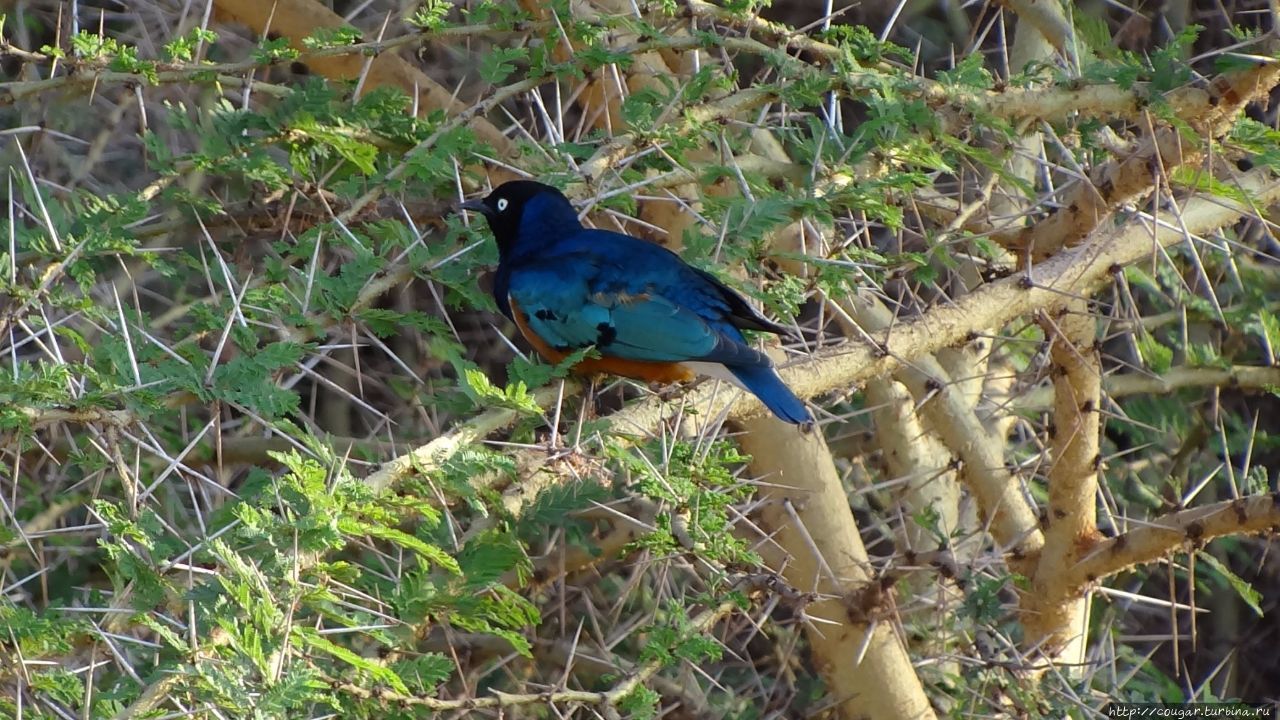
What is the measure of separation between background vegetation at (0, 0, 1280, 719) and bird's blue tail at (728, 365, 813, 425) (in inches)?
2.9

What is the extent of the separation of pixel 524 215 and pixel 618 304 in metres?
0.63

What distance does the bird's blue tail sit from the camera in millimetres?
3805

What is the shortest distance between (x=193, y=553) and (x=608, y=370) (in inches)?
74.7

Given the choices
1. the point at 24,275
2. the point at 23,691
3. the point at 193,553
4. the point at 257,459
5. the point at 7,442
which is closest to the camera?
the point at 23,691

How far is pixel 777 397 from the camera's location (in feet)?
12.5

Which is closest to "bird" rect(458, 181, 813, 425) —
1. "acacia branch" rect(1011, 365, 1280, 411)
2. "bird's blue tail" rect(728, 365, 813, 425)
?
"bird's blue tail" rect(728, 365, 813, 425)

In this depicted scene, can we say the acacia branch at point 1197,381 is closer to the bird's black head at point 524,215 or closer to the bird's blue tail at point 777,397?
the bird's blue tail at point 777,397

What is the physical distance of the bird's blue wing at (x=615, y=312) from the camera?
4.28 meters

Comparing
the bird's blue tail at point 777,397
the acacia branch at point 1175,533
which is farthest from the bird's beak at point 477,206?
the acacia branch at point 1175,533

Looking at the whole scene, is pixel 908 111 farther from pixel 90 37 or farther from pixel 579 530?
pixel 90 37

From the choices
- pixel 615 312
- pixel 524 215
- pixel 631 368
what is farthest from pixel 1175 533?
pixel 524 215

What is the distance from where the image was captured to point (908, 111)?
12.3 feet

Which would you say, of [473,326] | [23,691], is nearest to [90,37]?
[23,691]

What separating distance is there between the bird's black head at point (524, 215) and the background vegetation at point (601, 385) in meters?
0.17
